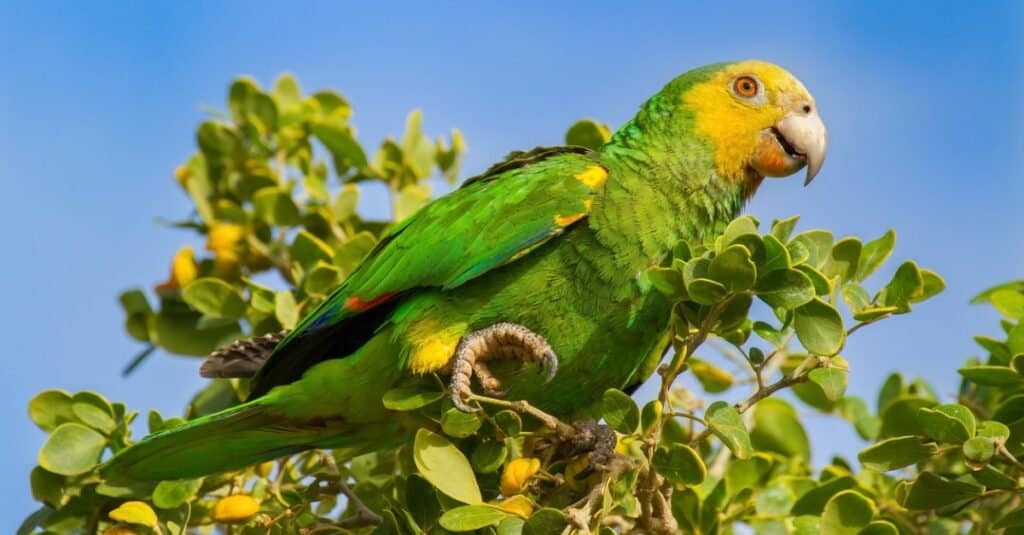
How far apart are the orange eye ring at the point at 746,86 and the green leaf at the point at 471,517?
1566 millimetres

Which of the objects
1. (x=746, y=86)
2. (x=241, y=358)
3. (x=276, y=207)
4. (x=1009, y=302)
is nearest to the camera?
(x=1009, y=302)

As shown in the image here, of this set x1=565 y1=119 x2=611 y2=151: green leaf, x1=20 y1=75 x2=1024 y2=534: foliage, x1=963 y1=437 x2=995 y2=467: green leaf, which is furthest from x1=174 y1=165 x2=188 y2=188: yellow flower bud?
x1=963 y1=437 x2=995 y2=467: green leaf

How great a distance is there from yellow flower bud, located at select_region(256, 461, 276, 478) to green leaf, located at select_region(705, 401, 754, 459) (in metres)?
1.39

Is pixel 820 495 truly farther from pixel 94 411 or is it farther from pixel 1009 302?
pixel 94 411

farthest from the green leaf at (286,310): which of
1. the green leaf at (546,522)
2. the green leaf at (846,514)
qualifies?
the green leaf at (846,514)

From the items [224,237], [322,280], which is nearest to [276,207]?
[224,237]

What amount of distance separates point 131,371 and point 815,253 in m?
2.31

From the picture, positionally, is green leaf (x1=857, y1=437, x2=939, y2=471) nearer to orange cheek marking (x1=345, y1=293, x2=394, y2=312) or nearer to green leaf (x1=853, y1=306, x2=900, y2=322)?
green leaf (x1=853, y1=306, x2=900, y2=322)

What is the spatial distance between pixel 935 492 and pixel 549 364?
940 mm

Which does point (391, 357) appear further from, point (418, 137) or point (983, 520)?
point (983, 520)

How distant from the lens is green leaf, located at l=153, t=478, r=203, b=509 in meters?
2.79

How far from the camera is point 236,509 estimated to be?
2.79 meters

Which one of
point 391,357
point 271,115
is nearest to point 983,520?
point 391,357

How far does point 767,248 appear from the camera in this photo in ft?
7.34
